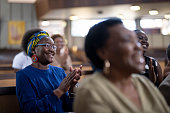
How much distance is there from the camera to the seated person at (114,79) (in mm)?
1086

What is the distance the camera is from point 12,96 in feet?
7.98

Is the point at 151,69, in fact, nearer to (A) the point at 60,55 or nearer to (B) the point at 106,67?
(B) the point at 106,67

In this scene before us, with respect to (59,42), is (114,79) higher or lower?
higher

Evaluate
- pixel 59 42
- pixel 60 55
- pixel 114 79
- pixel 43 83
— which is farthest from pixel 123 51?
pixel 60 55

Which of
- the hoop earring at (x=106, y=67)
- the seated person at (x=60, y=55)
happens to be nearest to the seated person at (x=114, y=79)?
the hoop earring at (x=106, y=67)

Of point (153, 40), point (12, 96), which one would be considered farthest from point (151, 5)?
point (12, 96)

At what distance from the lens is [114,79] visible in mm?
1196

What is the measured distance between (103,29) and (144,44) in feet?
4.84

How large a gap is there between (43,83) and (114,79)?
1.06 meters

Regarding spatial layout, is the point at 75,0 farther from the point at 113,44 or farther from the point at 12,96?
the point at 113,44

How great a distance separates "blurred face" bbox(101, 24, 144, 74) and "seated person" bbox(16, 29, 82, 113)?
2.92 ft

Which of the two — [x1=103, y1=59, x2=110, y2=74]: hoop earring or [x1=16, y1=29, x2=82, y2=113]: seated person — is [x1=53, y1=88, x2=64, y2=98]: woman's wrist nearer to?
[x1=16, y1=29, x2=82, y2=113]: seated person

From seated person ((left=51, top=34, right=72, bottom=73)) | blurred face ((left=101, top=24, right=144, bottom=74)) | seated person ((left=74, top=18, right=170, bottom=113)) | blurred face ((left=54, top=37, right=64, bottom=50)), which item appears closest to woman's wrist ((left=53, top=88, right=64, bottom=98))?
seated person ((left=74, top=18, right=170, bottom=113))

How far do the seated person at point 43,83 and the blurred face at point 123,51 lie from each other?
89cm
